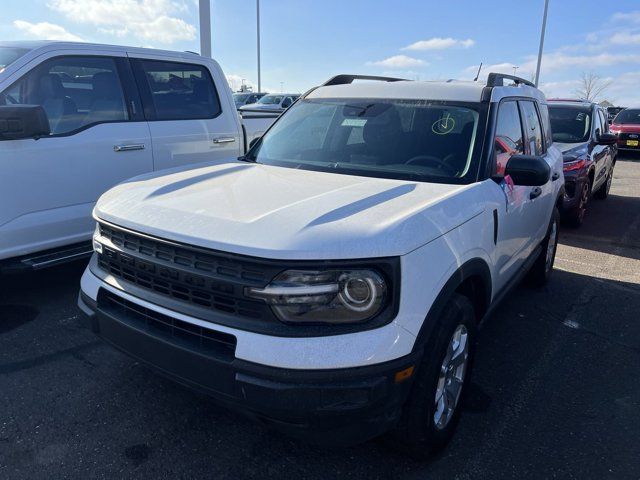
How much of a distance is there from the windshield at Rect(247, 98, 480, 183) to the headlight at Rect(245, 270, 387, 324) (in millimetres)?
1132

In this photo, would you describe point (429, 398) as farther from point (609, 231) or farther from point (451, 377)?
point (609, 231)

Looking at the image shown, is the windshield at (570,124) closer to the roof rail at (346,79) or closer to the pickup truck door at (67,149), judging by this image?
the roof rail at (346,79)

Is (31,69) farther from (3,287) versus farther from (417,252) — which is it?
(417,252)

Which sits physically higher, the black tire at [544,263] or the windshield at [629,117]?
the windshield at [629,117]

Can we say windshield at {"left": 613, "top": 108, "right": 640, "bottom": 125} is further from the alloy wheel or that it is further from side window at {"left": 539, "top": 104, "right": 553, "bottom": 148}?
the alloy wheel

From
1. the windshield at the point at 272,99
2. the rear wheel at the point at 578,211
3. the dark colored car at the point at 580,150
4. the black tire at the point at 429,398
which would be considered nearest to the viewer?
the black tire at the point at 429,398

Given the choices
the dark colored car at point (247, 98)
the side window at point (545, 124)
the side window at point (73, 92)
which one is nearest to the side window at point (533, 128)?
the side window at point (545, 124)

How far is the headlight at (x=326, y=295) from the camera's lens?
2.07 m

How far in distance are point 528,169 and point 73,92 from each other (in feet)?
12.0

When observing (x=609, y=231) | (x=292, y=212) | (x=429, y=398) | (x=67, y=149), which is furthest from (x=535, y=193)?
(x=609, y=231)

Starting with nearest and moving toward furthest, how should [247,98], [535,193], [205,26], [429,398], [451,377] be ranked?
[429,398] < [451,377] < [535,193] < [205,26] < [247,98]

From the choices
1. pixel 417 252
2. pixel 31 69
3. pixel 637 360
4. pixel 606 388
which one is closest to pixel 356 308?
pixel 417 252

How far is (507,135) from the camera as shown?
3.53 m

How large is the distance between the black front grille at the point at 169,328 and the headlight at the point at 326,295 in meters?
0.27
